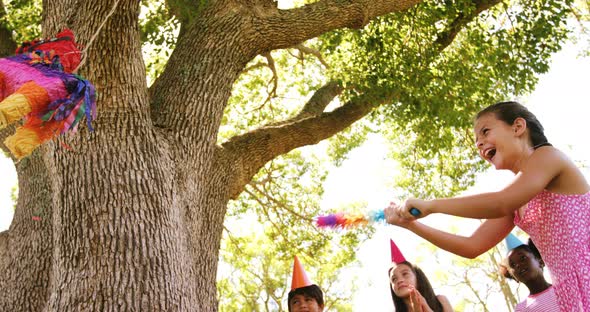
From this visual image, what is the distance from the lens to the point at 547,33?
7508 mm

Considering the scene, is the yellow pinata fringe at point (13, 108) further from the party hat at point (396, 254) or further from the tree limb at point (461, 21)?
the tree limb at point (461, 21)

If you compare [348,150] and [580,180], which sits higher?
[348,150]

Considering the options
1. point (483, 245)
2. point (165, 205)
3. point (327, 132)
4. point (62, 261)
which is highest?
point (327, 132)

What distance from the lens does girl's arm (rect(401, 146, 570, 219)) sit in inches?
83.7

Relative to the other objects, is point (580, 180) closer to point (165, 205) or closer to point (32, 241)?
point (165, 205)

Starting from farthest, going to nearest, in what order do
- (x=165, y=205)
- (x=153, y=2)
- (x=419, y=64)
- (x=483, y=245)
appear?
1. (x=153, y=2)
2. (x=419, y=64)
3. (x=165, y=205)
4. (x=483, y=245)

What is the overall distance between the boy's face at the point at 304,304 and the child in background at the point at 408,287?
0.72 m

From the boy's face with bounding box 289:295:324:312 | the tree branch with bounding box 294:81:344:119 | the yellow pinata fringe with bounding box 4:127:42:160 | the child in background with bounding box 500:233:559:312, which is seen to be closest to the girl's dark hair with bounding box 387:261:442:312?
the child in background with bounding box 500:233:559:312

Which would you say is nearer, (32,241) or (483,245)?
(483,245)

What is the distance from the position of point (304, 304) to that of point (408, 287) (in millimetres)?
996

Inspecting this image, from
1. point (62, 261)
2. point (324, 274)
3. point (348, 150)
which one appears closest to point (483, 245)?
point (62, 261)

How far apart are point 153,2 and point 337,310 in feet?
81.9

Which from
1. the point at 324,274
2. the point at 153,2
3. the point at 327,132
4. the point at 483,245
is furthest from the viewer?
the point at 324,274

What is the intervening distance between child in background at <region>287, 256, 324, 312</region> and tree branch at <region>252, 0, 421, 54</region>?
207cm
